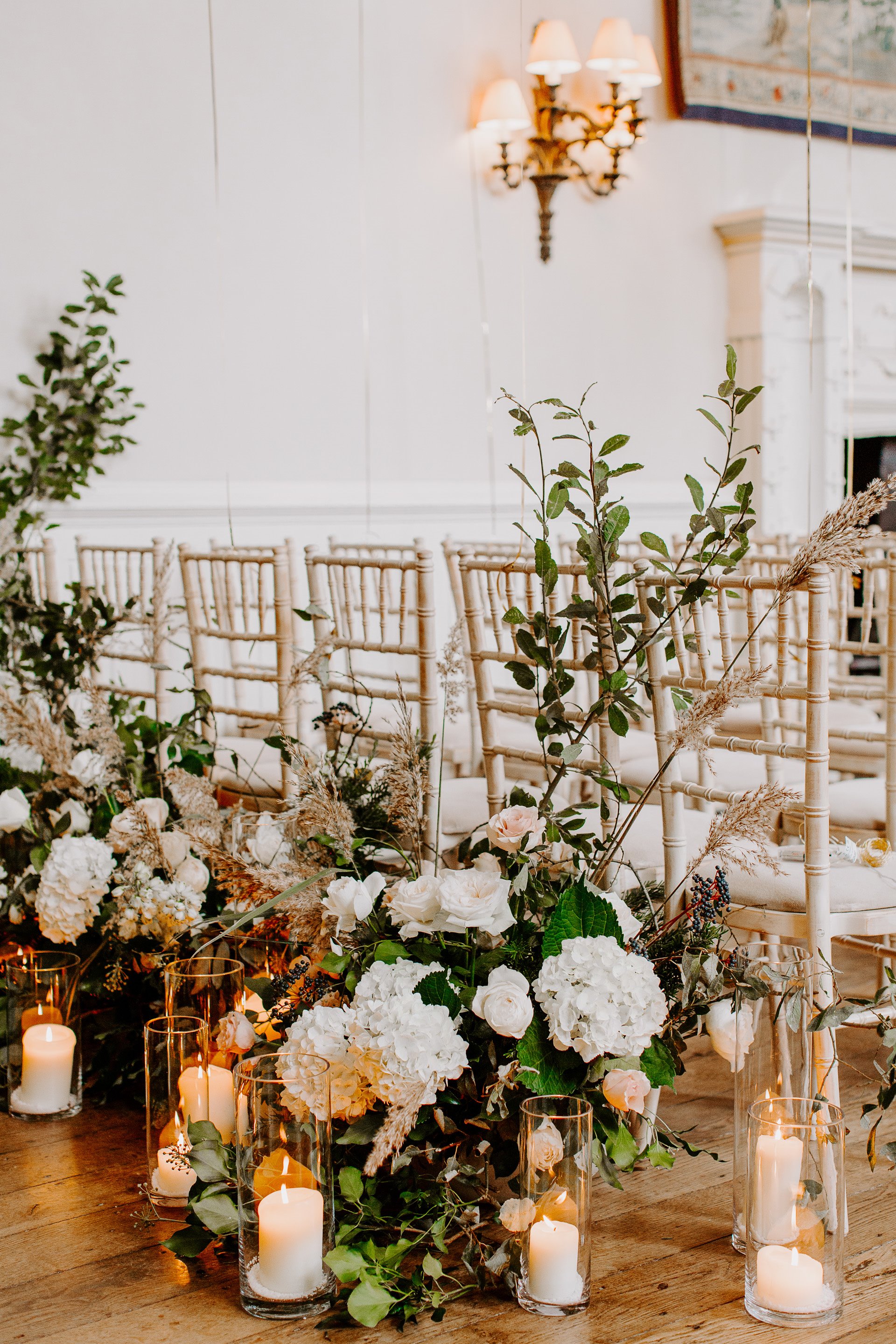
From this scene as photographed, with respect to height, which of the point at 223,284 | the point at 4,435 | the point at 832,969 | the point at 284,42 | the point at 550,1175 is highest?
the point at 284,42

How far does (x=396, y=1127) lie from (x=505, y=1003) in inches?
8.1

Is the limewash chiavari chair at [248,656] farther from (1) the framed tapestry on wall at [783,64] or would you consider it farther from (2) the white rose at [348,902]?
(1) the framed tapestry on wall at [783,64]

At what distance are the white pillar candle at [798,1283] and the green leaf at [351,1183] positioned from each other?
49 centimetres

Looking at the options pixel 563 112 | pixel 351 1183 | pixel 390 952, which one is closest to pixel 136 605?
pixel 390 952

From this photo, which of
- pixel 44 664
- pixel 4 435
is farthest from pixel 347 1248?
pixel 4 435

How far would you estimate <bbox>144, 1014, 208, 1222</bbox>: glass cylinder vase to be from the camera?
174 centimetres

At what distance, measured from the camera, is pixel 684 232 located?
200 inches

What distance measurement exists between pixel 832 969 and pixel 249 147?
3.21 meters

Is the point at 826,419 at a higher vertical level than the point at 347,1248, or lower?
higher

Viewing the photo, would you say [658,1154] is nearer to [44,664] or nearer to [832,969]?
[832,969]

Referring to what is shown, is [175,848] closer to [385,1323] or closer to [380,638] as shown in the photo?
[380,638]

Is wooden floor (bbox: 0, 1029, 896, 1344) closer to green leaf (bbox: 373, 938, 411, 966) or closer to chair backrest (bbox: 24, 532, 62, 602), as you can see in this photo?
green leaf (bbox: 373, 938, 411, 966)

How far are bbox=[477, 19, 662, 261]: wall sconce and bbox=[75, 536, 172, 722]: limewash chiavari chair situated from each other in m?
1.85

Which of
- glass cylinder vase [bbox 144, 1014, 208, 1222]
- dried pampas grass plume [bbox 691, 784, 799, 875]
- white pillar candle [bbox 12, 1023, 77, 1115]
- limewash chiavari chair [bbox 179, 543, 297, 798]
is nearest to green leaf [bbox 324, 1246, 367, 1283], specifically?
glass cylinder vase [bbox 144, 1014, 208, 1222]
